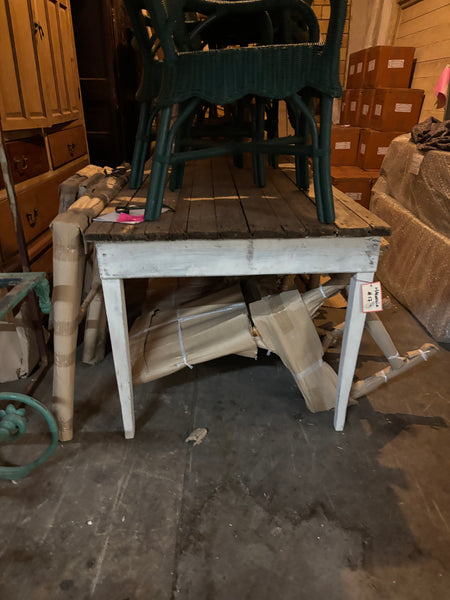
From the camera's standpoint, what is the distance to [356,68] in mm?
3818

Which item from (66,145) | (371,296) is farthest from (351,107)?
(371,296)

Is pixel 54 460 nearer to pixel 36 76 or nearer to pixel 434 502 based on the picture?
pixel 434 502

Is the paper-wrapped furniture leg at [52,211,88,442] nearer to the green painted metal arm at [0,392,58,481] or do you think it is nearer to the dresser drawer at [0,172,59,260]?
the green painted metal arm at [0,392,58,481]

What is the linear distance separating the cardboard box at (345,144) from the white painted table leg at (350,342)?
281cm

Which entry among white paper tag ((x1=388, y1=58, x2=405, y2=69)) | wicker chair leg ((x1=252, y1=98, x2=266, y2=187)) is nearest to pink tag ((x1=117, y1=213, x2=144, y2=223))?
wicker chair leg ((x1=252, y1=98, x2=266, y2=187))

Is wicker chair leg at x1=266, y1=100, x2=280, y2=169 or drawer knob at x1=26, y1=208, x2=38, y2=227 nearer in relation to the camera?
drawer knob at x1=26, y1=208, x2=38, y2=227

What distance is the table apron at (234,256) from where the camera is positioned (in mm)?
1174

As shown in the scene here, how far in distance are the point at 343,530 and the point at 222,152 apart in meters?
1.20

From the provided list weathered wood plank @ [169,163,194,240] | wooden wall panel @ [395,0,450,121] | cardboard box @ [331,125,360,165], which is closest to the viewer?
weathered wood plank @ [169,163,194,240]

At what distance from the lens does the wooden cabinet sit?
1.71 metres

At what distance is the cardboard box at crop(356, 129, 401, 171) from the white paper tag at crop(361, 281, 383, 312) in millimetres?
2655

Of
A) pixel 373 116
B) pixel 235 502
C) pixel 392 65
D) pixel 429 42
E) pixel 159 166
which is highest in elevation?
pixel 429 42

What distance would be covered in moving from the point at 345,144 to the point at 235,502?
340 cm

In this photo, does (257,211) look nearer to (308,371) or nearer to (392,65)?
(308,371)
